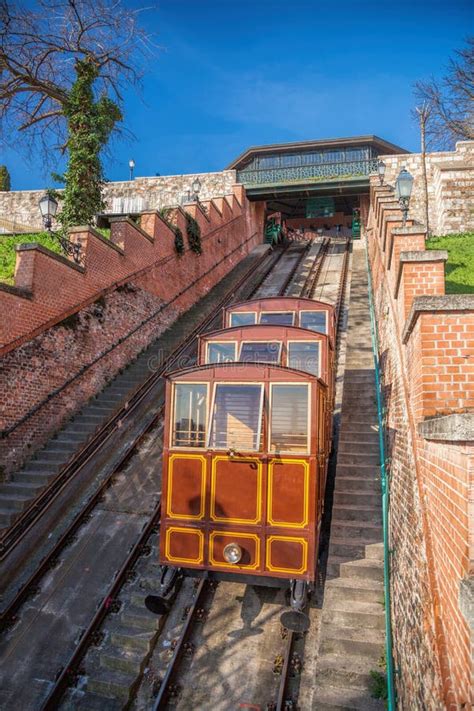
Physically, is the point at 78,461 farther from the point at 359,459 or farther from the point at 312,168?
the point at 312,168

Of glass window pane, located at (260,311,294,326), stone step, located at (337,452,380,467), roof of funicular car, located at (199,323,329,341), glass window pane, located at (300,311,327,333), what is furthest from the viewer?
glass window pane, located at (260,311,294,326)

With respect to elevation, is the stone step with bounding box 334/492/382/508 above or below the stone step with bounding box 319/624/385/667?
above

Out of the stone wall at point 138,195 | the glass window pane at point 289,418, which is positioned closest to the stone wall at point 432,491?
the glass window pane at point 289,418

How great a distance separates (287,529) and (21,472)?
5418 millimetres

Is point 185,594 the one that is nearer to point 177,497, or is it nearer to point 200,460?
point 177,497

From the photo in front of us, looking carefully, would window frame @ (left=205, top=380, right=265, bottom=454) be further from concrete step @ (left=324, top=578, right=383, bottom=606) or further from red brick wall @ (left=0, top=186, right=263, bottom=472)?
red brick wall @ (left=0, top=186, right=263, bottom=472)

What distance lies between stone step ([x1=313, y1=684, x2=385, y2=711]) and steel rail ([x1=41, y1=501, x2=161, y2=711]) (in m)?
2.67

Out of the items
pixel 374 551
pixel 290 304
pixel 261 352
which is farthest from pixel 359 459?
pixel 290 304

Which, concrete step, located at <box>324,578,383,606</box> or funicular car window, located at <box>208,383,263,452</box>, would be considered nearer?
funicular car window, located at <box>208,383,263,452</box>

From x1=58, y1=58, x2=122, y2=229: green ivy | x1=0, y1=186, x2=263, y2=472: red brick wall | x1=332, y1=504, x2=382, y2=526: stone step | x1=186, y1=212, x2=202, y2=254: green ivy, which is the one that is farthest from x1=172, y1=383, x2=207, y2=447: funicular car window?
x1=186, y1=212, x2=202, y2=254: green ivy

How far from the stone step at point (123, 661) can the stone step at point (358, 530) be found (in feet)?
9.75

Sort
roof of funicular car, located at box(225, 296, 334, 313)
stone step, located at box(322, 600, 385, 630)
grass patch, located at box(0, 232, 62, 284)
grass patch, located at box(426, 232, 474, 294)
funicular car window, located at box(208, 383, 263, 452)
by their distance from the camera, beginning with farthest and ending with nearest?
grass patch, located at box(0, 232, 62, 284), roof of funicular car, located at box(225, 296, 334, 313), grass patch, located at box(426, 232, 474, 294), funicular car window, located at box(208, 383, 263, 452), stone step, located at box(322, 600, 385, 630)

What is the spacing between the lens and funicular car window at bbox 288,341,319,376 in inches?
288

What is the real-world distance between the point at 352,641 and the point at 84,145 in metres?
13.8
